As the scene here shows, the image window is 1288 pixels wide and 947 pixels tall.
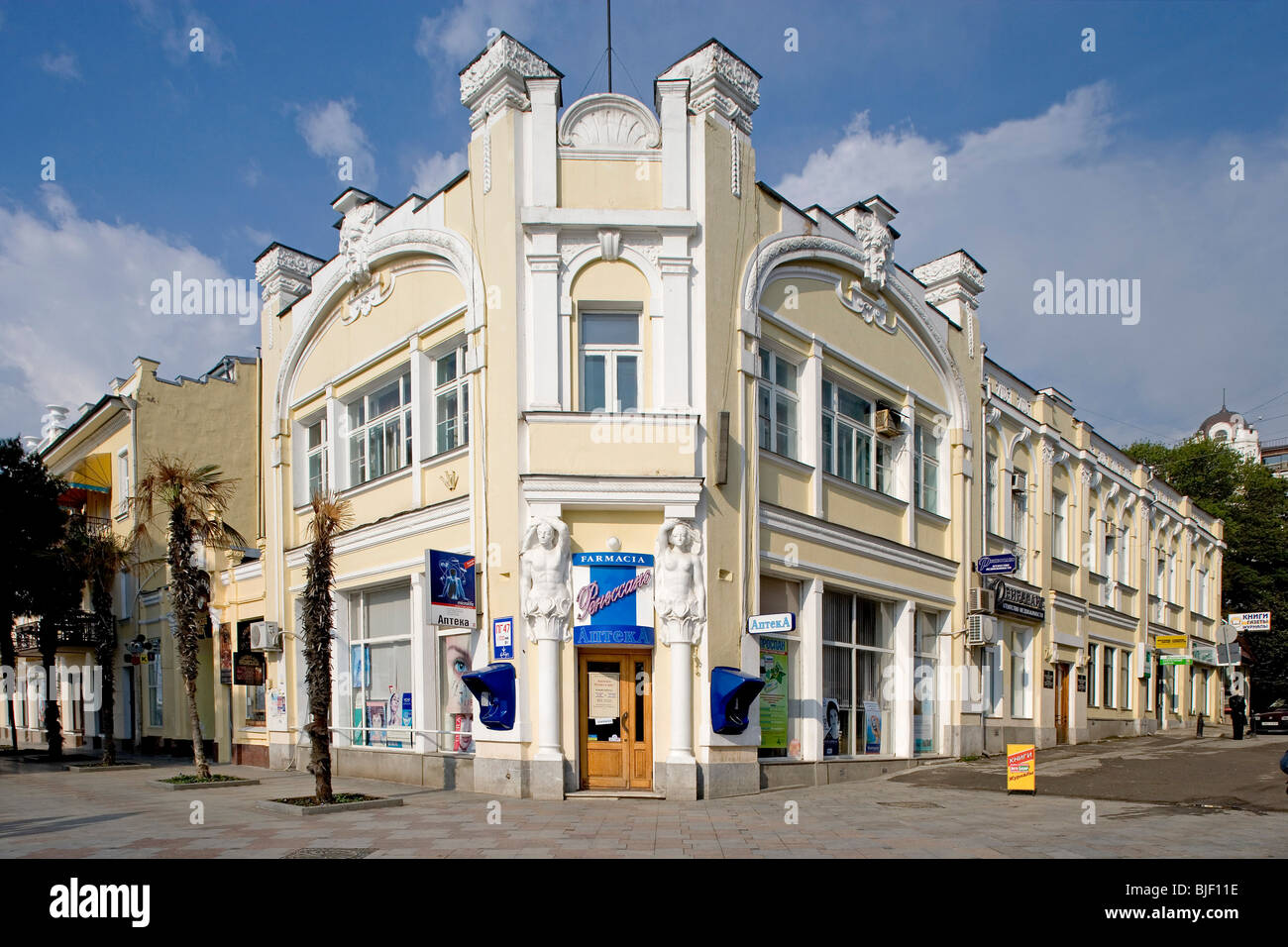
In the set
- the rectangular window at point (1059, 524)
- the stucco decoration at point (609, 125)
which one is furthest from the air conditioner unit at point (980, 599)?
the stucco decoration at point (609, 125)

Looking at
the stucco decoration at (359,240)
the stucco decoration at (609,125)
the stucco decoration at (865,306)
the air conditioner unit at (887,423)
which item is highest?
the stucco decoration at (609,125)

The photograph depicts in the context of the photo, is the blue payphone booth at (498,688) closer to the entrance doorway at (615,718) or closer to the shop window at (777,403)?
the entrance doorway at (615,718)

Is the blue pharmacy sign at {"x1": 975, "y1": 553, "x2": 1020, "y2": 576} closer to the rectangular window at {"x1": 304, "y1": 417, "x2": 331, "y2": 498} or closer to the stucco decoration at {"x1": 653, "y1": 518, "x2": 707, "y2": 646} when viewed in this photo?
the stucco decoration at {"x1": 653, "y1": 518, "x2": 707, "y2": 646}

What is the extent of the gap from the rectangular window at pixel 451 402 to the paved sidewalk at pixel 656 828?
19.8 ft

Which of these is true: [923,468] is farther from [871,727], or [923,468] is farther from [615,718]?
[615,718]

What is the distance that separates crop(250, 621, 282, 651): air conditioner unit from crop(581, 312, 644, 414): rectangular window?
10.7 meters

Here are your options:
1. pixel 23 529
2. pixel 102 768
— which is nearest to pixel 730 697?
pixel 102 768

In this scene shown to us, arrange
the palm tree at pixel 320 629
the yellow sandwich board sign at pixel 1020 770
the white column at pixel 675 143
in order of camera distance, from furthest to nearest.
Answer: the white column at pixel 675 143, the yellow sandwich board sign at pixel 1020 770, the palm tree at pixel 320 629

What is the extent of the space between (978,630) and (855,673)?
179 inches

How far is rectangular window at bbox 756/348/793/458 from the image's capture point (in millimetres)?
17781

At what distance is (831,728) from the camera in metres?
18.5

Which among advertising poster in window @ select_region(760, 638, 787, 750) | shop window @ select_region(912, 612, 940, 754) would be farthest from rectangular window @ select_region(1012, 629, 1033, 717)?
advertising poster in window @ select_region(760, 638, 787, 750)

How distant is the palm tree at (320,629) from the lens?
14.3 metres
